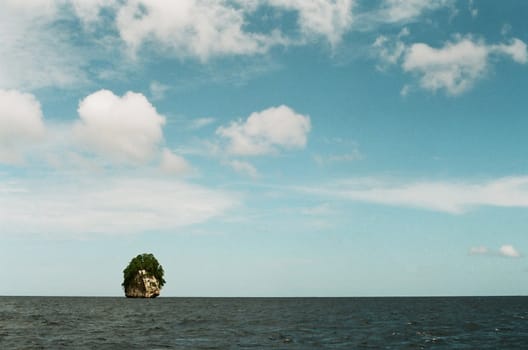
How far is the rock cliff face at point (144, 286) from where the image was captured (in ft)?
625

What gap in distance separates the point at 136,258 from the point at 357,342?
16010 centimetres

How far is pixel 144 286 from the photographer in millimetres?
190500

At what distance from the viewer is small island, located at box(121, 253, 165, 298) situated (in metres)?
191

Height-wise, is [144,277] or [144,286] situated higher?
[144,277]

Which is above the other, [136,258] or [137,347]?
[136,258]

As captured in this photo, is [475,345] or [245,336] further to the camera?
[245,336]

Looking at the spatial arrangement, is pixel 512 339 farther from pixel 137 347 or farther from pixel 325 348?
pixel 137 347

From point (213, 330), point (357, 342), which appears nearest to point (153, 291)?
point (213, 330)

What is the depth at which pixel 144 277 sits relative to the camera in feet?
625

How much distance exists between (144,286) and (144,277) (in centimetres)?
327

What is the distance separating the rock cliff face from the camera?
19050cm

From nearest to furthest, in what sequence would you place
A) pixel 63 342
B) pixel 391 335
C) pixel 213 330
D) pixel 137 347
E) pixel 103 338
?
pixel 137 347 → pixel 63 342 → pixel 103 338 → pixel 391 335 → pixel 213 330

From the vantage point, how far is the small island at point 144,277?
19088cm

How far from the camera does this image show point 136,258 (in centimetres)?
19325
